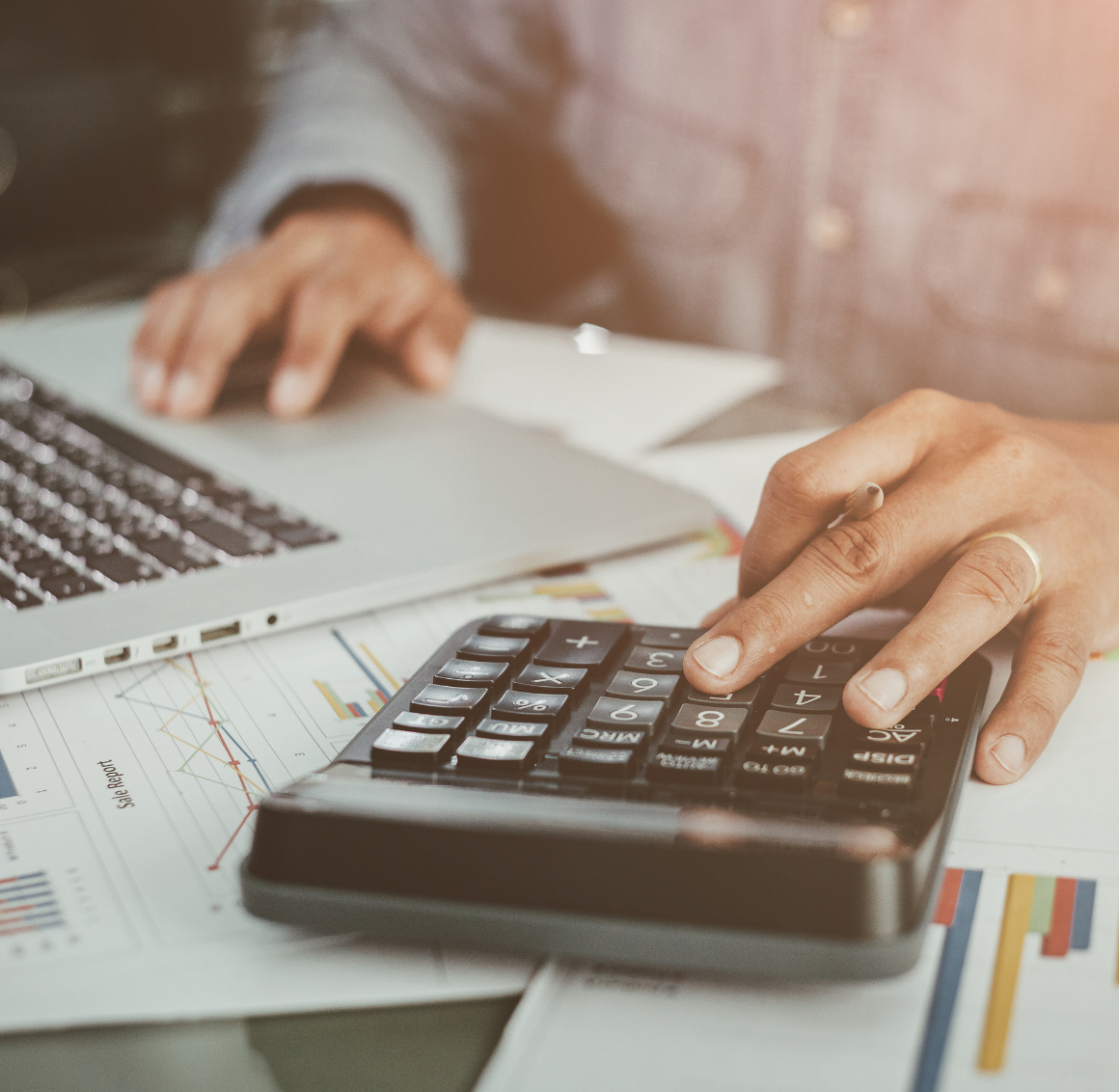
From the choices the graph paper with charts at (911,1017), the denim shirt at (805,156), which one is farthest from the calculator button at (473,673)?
the denim shirt at (805,156)

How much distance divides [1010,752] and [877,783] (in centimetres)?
8

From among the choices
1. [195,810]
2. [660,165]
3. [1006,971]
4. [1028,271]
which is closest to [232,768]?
[195,810]

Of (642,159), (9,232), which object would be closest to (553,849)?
(642,159)

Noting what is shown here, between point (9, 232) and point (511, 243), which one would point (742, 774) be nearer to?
point (511, 243)

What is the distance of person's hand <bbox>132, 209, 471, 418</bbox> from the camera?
722 millimetres

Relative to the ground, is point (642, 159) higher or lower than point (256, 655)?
higher

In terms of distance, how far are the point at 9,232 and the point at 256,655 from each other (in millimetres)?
1158

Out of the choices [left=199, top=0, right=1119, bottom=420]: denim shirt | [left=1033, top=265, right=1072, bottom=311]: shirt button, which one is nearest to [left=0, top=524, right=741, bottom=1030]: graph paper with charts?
[left=199, top=0, right=1119, bottom=420]: denim shirt

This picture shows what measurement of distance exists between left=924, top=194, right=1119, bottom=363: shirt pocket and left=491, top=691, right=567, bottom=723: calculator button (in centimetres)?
75

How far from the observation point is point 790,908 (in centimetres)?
28

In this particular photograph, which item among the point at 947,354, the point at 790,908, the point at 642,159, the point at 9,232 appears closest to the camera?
the point at 790,908

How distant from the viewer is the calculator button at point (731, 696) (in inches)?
14.6

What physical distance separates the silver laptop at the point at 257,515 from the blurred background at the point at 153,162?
1.74 ft

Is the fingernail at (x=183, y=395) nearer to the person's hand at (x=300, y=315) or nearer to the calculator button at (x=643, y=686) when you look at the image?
the person's hand at (x=300, y=315)
